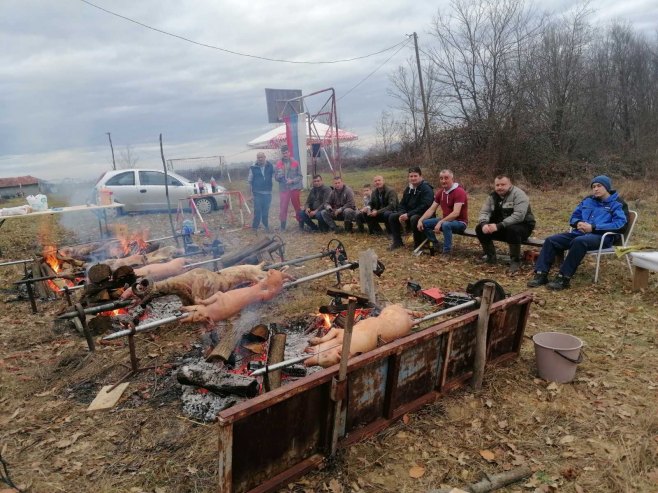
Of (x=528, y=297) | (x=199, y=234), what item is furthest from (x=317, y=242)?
(x=528, y=297)

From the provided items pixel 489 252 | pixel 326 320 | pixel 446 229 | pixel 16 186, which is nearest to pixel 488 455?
pixel 326 320

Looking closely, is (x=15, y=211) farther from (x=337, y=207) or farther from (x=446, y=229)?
(x=446, y=229)

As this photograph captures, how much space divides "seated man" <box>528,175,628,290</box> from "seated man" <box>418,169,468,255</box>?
5.81ft

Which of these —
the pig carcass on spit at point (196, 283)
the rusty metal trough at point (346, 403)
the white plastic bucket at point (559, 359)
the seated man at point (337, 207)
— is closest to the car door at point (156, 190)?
the seated man at point (337, 207)

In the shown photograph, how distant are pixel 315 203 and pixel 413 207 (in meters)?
2.95

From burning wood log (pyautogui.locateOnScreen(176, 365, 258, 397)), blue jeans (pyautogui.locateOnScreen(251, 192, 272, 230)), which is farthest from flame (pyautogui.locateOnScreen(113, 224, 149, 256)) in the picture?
burning wood log (pyautogui.locateOnScreen(176, 365, 258, 397))

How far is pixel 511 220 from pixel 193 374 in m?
5.22

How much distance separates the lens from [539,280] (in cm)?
587

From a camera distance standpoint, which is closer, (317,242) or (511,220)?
(511,220)

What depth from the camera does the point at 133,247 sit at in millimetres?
7332

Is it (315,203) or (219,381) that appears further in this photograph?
(315,203)

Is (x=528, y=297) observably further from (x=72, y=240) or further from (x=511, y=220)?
(x=72, y=240)

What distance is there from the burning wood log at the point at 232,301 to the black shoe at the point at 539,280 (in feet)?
11.6

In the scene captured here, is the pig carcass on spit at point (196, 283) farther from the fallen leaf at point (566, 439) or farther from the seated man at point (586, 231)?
the seated man at point (586, 231)
